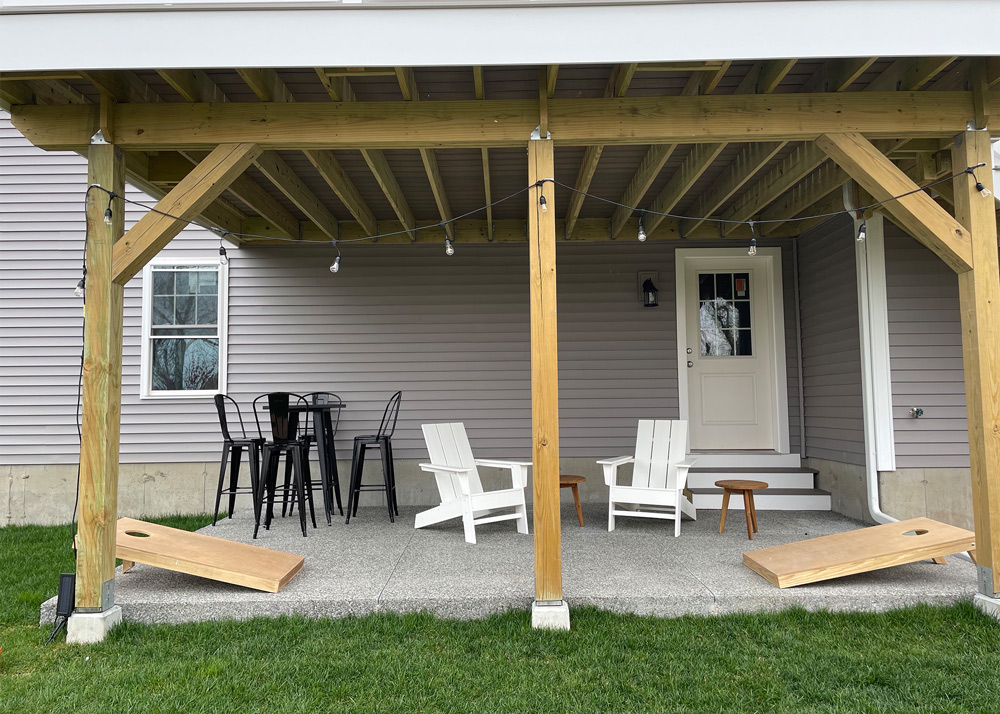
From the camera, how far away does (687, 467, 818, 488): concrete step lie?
6039 millimetres

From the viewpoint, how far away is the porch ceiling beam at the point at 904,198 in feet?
11.0

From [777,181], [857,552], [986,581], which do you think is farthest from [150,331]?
[986,581]

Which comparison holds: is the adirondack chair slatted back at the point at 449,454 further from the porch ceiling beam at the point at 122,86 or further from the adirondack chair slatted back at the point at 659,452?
the porch ceiling beam at the point at 122,86

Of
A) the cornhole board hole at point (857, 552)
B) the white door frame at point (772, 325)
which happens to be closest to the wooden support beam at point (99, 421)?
the cornhole board hole at point (857, 552)

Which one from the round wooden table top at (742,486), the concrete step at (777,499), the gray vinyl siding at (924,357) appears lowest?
the concrete step at (777,499)

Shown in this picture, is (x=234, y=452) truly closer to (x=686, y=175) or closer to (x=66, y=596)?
(x=66, y=596)

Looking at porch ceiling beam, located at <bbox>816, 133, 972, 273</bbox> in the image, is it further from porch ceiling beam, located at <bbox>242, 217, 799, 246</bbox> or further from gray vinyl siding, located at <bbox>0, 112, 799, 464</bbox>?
gray vinyl siding, located at <bbox>0, 112, 799, 464</bbox>

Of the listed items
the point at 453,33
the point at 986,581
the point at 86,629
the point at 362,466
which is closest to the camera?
the point at 453,33

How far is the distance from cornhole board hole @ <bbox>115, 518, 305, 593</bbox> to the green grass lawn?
0.28 metres

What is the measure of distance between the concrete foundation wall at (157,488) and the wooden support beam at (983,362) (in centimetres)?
333

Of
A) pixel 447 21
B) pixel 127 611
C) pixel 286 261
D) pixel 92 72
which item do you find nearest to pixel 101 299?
pixel 92 72

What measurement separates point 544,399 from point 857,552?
1.91 metres

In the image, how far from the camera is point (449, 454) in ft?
17.3

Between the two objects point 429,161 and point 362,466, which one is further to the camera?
point 362,466
